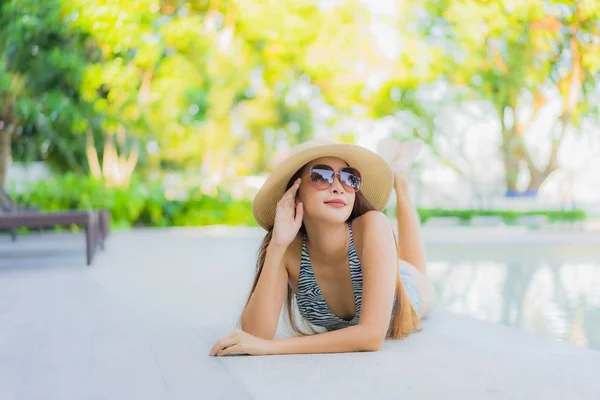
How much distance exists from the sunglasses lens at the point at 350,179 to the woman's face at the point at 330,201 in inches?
0.8

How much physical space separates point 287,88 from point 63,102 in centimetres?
1385

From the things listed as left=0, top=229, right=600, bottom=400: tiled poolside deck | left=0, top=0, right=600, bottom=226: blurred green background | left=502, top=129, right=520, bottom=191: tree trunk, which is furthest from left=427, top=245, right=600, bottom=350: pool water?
left=502, top=129, right=520, bottom=191: tree trunk

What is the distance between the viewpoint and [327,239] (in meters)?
4.01

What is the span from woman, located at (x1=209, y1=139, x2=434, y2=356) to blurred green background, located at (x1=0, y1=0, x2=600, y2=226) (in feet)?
42.8

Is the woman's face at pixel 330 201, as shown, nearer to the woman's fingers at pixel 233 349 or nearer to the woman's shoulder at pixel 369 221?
the woman's shoulder at pixel 369 221

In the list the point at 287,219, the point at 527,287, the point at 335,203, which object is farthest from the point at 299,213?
the point at 527,287

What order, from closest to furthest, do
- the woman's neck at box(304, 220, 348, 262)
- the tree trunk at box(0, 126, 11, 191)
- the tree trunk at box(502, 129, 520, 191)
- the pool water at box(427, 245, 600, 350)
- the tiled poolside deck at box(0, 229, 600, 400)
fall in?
1. the tiled poolside deck at box(0, 229, 600, 400)
2. the woman's neck at box(304, 220, 348, 262)
3. the pool water at box(427, 245, 600, 350)
4. the tree trunk at box(0, 126, 11, 191)
5. the tree trunk at box(502, 129, 520, 191)

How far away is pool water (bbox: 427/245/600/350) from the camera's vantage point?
5.75 meters

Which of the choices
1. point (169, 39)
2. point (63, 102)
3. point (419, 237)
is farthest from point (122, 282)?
point (169, 39)

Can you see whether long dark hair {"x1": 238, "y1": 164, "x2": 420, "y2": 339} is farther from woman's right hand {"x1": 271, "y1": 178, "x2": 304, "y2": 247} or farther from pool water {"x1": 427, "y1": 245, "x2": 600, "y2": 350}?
pool water {"x1": 427, "y1": 245, "x2": 600, "y2": 350}

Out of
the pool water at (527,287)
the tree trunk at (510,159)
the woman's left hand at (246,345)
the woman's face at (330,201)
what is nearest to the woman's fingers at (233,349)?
the woman's left hand at (246,345)

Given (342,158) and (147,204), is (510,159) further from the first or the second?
(342,158)

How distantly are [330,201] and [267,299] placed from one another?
1.84ft

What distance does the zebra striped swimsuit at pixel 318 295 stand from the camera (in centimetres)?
402
